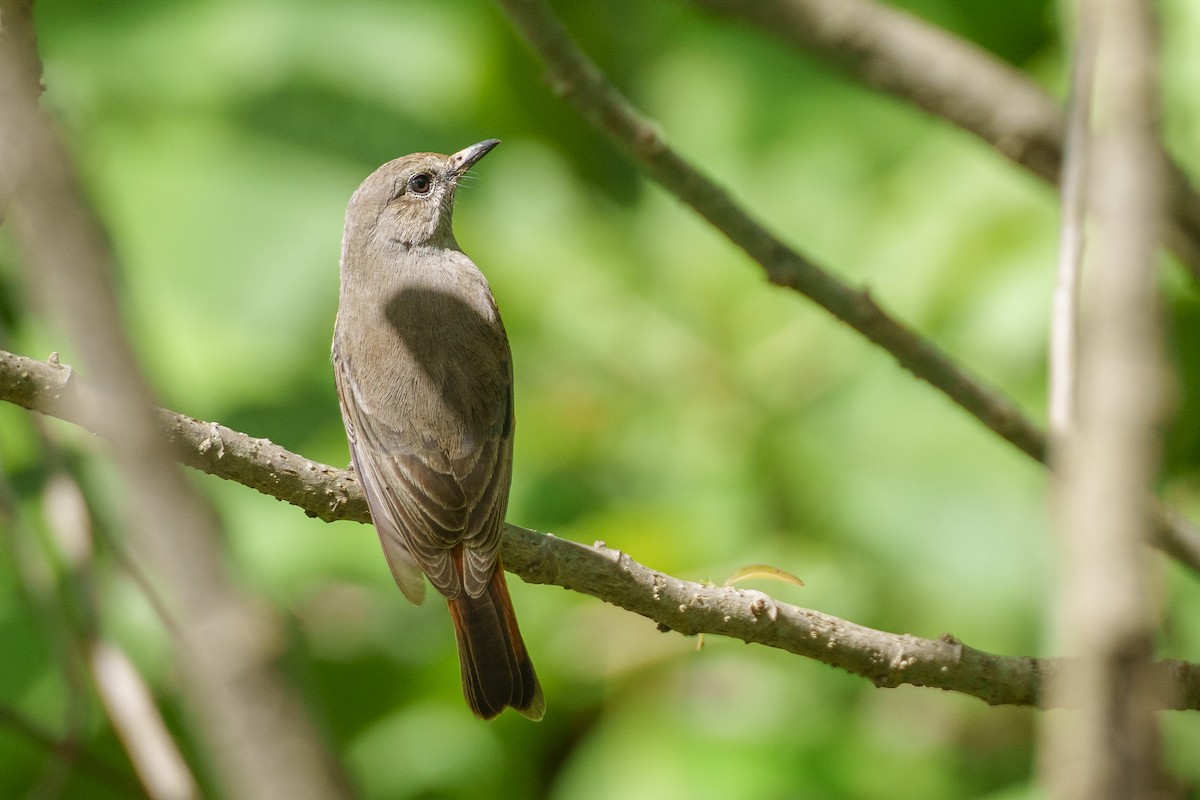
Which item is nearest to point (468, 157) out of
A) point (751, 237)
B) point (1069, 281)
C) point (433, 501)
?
point (433, 501)

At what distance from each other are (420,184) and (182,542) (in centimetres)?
443

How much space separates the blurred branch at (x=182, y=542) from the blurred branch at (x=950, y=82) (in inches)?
120

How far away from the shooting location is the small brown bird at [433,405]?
→ 3.62m

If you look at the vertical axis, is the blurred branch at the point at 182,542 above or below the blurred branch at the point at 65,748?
above

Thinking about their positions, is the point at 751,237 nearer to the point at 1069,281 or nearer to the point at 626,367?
the point at 1069,281

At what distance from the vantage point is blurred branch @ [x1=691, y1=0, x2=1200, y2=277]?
3656 mm

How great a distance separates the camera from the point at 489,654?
363 cm

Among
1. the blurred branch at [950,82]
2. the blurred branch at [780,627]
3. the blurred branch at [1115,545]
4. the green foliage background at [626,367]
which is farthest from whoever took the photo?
the green foliage background at [626,367]

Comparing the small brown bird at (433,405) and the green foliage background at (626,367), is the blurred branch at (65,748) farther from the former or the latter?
the small brown bird at (433,405)

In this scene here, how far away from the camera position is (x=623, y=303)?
572cm

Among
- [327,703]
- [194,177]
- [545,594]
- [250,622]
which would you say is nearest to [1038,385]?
[545,594]

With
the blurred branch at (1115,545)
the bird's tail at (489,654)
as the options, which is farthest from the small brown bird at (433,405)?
the blurred branch at (1115,545)

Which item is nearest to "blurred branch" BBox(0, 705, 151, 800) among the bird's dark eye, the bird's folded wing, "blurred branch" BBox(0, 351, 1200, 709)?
the bird's folded wing

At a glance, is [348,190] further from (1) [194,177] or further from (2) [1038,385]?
(2) [1038,385]
